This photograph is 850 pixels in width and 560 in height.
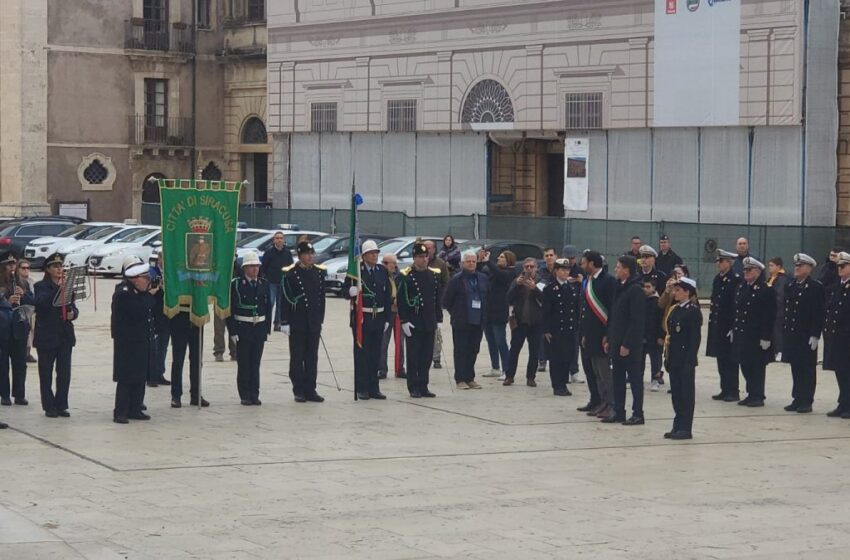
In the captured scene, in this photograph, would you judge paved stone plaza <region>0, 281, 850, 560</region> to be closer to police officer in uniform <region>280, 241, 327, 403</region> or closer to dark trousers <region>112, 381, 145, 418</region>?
dark trousers <region>112, 381, 145, 418</region>

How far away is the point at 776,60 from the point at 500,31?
8.19 m

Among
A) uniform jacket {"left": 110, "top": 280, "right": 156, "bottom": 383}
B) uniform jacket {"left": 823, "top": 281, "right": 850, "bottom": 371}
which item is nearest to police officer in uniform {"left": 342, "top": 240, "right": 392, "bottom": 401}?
uniform jacket {"left": 110, "top": 280, "right": 156, "bottom": 383}

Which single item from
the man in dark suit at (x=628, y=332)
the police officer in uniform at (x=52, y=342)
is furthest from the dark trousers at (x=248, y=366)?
→ the man in dark suit at (x=628, y=332)

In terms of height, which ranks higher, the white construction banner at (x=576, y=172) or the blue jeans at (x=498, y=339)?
the white construction banner at (x=576, y=172)

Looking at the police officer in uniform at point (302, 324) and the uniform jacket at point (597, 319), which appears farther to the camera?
the police officer in uniform at point (302, 324)

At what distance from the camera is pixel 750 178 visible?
35.9 meters

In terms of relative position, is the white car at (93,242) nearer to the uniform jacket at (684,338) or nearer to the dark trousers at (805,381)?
the dark trousers at (805,381)

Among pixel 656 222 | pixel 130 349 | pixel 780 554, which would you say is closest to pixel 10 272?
pixel 130 349

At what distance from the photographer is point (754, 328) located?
747 inches

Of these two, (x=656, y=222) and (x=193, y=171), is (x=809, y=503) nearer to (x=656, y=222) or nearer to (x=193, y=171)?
(x=656, y=222)

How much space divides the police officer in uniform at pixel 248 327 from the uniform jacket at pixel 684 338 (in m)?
4.58

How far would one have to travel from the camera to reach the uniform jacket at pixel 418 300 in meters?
19.2

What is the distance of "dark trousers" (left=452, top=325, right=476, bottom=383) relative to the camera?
20031mm

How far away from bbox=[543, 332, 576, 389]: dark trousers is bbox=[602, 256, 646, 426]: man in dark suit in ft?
7.09
